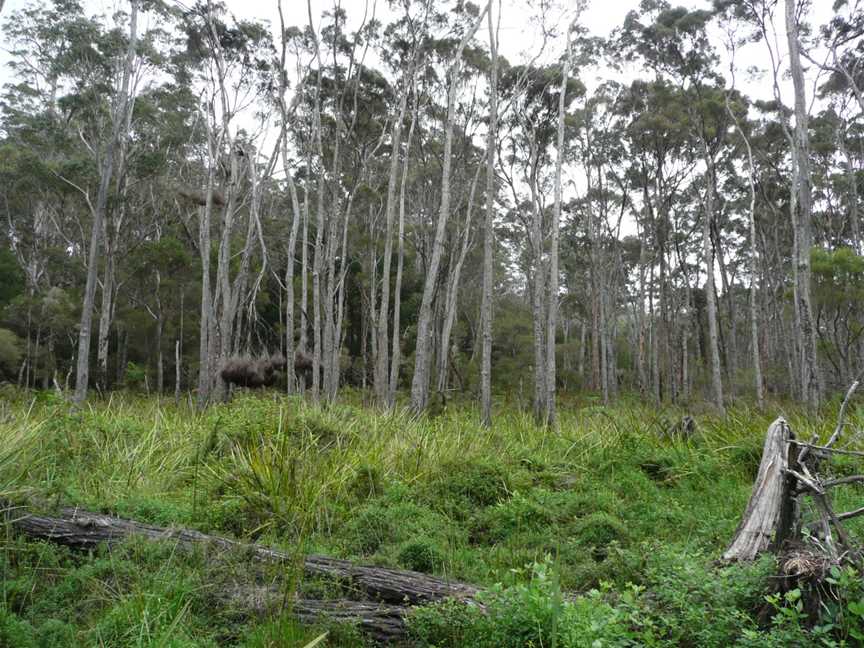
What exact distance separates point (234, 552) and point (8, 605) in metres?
1.23

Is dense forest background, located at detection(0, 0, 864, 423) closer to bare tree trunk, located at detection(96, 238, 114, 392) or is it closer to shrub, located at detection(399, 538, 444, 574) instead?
bare tree trunk, located at detection(96, 238, 114, 392)

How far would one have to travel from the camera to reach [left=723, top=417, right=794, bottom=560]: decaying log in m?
3.11

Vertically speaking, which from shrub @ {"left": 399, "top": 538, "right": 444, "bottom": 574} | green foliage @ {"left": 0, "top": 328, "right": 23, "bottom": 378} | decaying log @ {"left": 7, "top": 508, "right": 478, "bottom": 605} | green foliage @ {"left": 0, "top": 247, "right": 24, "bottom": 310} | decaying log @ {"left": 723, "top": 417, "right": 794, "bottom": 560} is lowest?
shrub @ {"left": 399, "top": 538, "right": 444, "bottom": 574}

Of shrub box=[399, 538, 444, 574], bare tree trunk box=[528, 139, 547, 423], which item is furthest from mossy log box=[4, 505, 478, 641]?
bare tree trunk box=[528, 139, 547, 423]

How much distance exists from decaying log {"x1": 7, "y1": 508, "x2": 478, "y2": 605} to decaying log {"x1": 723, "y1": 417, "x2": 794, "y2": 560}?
148 cm

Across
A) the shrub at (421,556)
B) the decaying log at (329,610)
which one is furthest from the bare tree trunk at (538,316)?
the decaying log at (329,610)

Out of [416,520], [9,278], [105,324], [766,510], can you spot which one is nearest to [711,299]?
[416,520]

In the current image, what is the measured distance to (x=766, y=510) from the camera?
3.35 meters

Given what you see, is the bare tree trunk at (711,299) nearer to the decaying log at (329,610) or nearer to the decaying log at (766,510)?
the decaying log at (766,510)

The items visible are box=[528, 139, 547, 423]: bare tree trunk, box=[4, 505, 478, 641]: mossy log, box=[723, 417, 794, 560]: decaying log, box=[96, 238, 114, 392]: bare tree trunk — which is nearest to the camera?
box=[723, 417, 794, 560]: decaying log

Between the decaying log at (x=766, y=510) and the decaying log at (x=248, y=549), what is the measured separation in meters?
1.48

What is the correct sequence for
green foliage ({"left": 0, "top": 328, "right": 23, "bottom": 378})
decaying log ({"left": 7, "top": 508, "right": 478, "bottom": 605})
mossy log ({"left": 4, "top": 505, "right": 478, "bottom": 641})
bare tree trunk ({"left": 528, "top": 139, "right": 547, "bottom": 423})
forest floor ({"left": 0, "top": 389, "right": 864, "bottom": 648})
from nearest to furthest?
forest floor ({"left": 0, "top": 389, "right": 864, "bottom": 648}), mossy log ({"left": 4, "top": 505, "right": 478, "bottom": 641}), decaying log ({"left": 7, "top": 508, "right": 478, "bottom": 605}), bare tree trunk ({"left": 528, "top": 139, "right": 547, "bottom": 423}), green foliage ({"left": 0, "top": 328, "right": 23, "bottom": 378})

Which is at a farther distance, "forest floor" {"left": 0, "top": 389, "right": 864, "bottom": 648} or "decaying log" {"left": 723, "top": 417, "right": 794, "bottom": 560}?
"decaying log" {"left": 723, "top": 417, "right": 794, "bottom": 560}

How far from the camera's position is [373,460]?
6.16m
